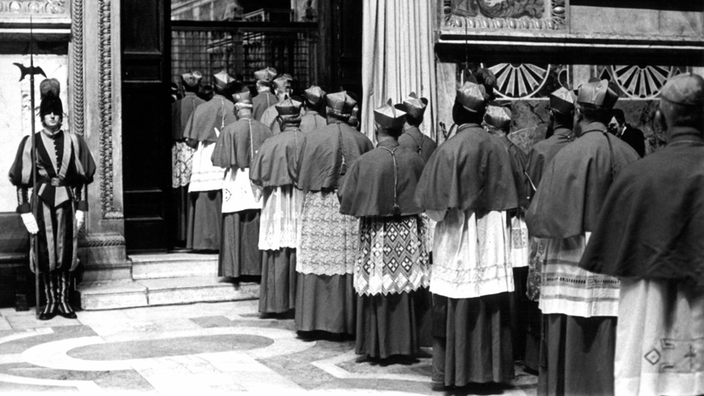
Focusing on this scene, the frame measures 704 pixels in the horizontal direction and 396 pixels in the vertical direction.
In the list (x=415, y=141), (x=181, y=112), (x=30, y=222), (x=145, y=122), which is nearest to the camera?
(x=415, y=141)

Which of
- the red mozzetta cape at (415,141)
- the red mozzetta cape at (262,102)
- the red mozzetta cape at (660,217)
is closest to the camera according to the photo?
the red mozzetta cape at (660,217)

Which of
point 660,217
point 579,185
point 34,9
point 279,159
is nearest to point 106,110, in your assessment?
point 34,9

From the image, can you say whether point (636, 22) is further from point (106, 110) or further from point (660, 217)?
point (660, 217)

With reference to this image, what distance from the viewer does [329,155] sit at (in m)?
8.72

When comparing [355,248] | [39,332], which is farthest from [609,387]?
[39,332]

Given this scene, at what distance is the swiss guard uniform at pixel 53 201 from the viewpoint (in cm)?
941

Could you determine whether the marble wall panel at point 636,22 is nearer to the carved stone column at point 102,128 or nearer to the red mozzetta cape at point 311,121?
the red mozzetta cape at point 311,121

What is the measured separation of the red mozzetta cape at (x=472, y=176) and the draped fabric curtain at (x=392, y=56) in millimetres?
4384

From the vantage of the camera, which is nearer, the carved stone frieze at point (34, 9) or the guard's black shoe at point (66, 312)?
the guard's black shoe at point (66, 312)

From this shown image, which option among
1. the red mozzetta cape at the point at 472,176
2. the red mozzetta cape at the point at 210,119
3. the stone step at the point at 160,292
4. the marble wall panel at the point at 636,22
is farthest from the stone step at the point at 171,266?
the marble wall panel at the point at 636,22

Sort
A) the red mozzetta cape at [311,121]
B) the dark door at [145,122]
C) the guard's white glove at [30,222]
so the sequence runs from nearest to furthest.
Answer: the guard's white glove at [30,222], the red mozzetta cape at [311,121], the dark door at [145,122]

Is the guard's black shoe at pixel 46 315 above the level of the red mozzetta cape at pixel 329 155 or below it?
below

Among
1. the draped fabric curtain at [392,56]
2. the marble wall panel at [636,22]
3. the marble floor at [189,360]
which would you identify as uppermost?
the marble wall panel at [636,22]

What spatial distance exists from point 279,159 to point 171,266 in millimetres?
2122
